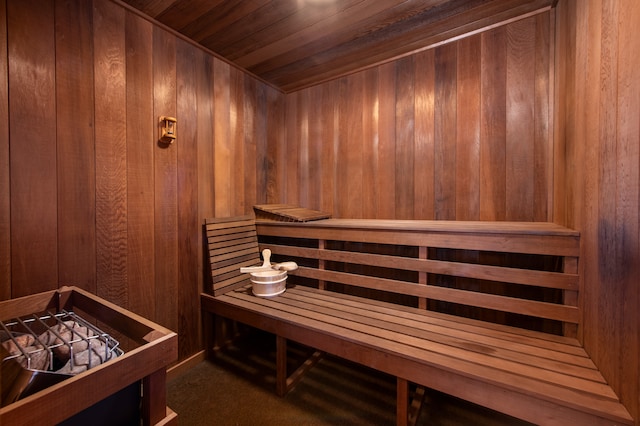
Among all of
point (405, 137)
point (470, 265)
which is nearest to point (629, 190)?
point (470, 265)

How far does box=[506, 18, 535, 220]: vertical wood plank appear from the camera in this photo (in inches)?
74.1

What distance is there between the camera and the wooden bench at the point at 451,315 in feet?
3.57

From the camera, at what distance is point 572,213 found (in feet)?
4.81

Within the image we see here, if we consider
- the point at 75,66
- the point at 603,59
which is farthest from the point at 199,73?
the point at 603,59

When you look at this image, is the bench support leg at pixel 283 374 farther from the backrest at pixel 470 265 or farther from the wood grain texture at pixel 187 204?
the wood grain texture at pixel 187 204

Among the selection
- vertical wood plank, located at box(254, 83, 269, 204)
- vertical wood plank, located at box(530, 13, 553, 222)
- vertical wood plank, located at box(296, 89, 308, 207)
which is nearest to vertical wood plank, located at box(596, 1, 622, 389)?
vertical wood plank, located at box(530, 13, 553, 222)

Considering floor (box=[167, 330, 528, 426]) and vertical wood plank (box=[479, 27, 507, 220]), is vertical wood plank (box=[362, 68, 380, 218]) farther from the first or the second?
floor (box=[167, 330, 528, 426])

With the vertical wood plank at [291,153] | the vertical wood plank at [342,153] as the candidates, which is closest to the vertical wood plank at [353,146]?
the vertical wood plank at [342,153]

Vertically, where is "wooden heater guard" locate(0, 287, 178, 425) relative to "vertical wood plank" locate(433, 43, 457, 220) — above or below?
below

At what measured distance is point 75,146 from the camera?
154cm

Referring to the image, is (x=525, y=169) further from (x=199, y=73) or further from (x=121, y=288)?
(x=121, y=288)

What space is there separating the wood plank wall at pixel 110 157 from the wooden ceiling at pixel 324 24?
21 centimetres

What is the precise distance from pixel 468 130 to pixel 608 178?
1.12 m

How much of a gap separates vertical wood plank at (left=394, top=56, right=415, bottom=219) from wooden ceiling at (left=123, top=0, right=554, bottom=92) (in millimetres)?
183
